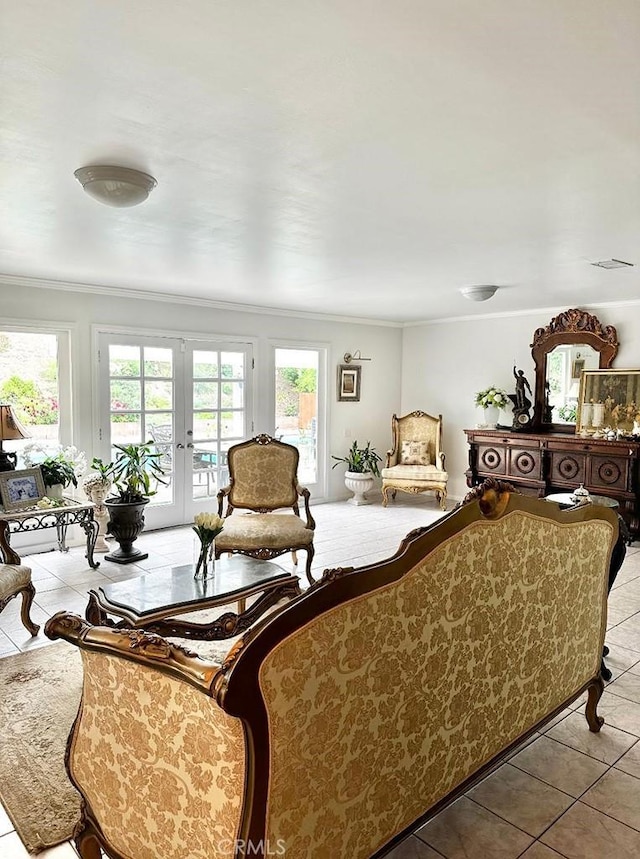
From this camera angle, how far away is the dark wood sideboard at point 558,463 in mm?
5672

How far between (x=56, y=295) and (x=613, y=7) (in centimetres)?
483

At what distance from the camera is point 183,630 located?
2.80 metres

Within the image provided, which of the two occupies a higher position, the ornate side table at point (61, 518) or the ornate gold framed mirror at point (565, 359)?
the ornate gold framed mirror at point (565, 359)

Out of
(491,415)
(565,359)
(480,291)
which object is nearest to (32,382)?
(480,291)

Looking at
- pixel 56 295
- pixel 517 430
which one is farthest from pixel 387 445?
pixel 56 295

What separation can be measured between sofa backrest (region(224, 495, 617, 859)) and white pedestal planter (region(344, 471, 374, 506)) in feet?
16.6

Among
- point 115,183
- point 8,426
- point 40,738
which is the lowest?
point 40,738

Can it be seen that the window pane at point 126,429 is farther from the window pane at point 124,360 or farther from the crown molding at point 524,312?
the crown molding at point 524,312

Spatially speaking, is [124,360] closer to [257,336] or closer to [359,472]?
[257,336]

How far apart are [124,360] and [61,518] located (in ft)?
6.02

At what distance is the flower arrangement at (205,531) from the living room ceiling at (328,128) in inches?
61.7

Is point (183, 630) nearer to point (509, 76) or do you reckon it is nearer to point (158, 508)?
point (509, 76)

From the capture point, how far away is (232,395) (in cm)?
656

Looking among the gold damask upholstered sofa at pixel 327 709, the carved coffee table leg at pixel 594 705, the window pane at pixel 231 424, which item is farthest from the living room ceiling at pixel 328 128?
the window pane at pixel 231 424
